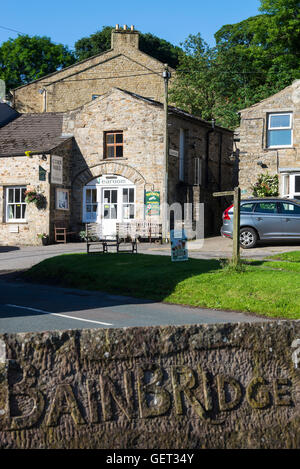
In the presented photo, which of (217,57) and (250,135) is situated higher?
(217,57)

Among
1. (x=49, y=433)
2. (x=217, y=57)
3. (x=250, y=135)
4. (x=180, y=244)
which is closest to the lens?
(x=49, y=433)

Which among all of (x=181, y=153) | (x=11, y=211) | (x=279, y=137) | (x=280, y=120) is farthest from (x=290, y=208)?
(x=11, y=211)

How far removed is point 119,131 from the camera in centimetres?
3234

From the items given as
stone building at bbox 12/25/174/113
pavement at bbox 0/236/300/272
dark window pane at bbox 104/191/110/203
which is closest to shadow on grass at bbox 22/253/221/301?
pavement at bbox 0/236/300/272

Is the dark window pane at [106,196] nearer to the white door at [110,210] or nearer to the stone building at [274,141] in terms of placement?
the white door at [110,210]

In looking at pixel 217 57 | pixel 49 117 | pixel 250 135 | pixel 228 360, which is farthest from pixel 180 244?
pixel 217 57

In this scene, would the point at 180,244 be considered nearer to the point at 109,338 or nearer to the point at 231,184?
the point at 109,338

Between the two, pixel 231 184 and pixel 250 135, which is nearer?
pixel 250 135

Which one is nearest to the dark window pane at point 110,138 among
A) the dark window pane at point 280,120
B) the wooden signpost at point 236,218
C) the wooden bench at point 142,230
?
the wooden bench at point 142,230

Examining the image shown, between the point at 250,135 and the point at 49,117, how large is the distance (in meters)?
12.0

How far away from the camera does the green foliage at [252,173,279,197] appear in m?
30.0

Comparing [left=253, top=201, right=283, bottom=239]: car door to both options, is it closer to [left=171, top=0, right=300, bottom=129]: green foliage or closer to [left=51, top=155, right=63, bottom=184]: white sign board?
[left=51, top=155, right=63, bottom=184]: white sign board

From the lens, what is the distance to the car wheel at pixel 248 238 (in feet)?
75.6

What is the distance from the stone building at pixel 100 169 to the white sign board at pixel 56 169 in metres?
0.05
